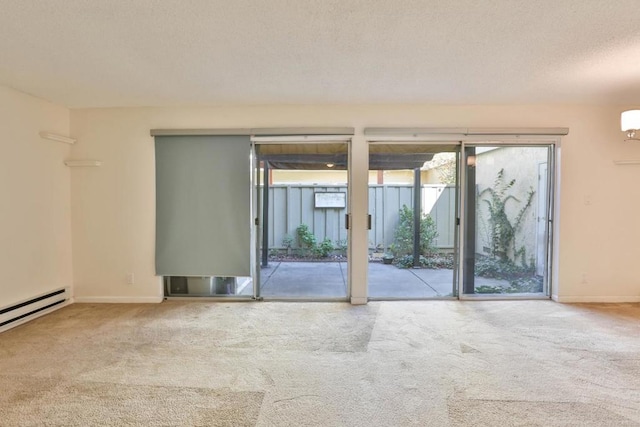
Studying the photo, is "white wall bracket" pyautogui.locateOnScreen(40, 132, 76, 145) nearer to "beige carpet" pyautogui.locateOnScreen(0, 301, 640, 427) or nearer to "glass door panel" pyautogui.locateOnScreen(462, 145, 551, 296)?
"beige carpet" pyautogui.locateOnScreen(0, 301, 640, 427)

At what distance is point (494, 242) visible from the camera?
150 inches

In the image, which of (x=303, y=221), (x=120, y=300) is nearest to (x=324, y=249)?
(x=303, y=221)

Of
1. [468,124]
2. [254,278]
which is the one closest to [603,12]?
[468,124]

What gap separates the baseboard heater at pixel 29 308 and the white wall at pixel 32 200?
6 centimetres

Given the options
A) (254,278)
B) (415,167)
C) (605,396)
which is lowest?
(605,396)

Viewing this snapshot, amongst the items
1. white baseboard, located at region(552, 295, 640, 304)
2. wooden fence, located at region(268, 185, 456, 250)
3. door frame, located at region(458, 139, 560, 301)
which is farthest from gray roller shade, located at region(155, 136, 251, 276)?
white baseboard, located at region(552, 295, 640, 304)

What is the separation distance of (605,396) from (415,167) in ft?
9.55

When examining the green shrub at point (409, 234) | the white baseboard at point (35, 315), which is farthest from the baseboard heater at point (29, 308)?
the green shrub at point (409, 234)

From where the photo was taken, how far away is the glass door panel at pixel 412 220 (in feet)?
12.5

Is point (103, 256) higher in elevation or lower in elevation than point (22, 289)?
higher

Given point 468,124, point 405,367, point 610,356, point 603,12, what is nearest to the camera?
point 603,12

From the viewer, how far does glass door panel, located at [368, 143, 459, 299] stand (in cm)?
382

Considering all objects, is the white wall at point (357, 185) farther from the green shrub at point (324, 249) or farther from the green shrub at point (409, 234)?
the green shrub at point (324, 249)

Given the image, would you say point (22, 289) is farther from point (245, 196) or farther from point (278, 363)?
point (278, 363)
